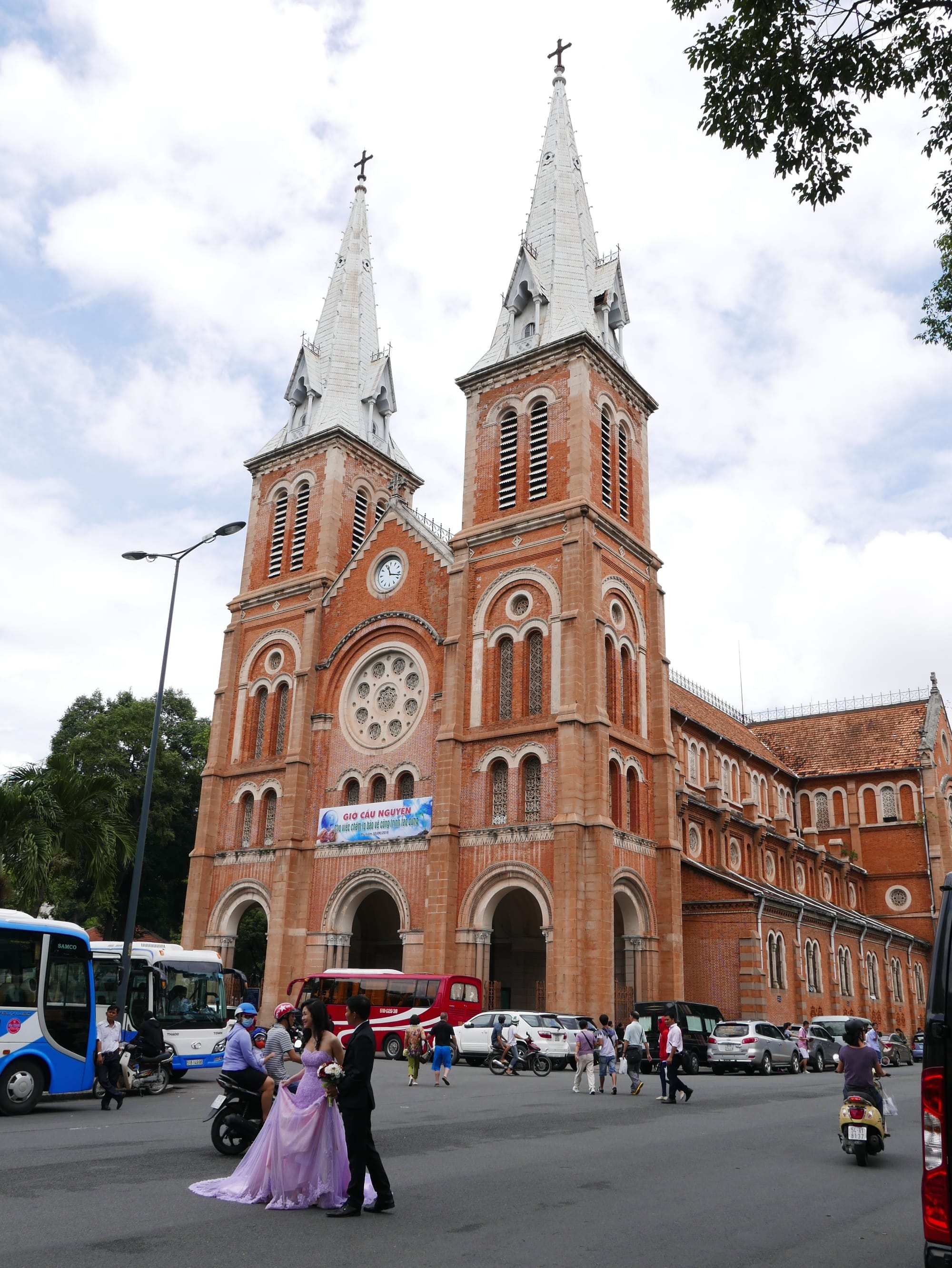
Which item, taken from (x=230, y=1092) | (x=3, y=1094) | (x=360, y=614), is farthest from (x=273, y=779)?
(x=230, y=1092)

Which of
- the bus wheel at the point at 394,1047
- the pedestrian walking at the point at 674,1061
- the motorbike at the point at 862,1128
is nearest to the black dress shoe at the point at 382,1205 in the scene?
the motorbike at the point at 862,1128

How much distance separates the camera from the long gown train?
922cm

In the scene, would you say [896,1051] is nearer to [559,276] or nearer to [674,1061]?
[674,1061]

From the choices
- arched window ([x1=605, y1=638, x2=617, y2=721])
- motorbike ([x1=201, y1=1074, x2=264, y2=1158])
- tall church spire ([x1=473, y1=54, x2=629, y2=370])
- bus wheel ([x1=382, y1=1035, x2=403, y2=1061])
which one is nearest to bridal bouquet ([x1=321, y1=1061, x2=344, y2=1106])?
motorbike ([x1=201, y1=1074, x2=264, y2=1158])

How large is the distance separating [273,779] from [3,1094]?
88.3 feet

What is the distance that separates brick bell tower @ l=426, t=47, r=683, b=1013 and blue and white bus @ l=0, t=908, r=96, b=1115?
57.5 ft

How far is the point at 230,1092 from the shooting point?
11719mm

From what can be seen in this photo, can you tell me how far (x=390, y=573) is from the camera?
42125mm

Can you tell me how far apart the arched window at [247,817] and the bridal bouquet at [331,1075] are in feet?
112

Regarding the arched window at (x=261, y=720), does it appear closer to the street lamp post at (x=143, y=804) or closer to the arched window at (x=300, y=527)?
the arched window at (x=300, y=527)

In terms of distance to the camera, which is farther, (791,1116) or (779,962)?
(779,962)

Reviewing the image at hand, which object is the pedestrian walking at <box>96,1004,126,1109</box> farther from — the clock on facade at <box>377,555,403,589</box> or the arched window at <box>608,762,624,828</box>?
the clock on facade at <box>377,555,403,589</box>

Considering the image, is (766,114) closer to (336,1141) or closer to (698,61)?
(698,61)

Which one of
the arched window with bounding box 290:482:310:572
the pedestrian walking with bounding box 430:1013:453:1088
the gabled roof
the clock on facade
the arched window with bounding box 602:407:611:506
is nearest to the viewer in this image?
the pedestrian walking with bounding box 430:1013:453:1088
